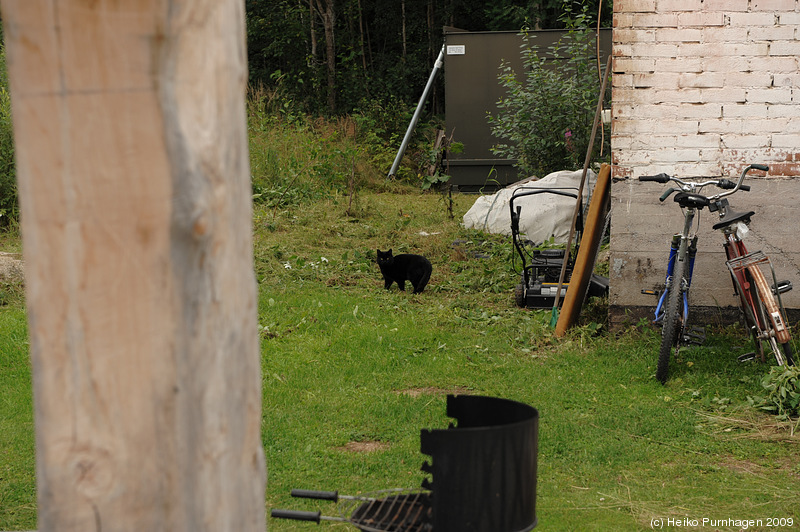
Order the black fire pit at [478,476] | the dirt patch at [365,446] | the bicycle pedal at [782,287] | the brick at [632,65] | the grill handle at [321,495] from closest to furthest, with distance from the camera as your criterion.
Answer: the black fire pit at [478,476] → the grill handle at [321,495] → the dirt patch at [365,446] → the bicycle pedal at [782,287] → the brick at [632,65]

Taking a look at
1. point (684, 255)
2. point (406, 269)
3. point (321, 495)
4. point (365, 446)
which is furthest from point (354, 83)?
point (321, 495)

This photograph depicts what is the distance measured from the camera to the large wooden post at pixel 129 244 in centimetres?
143

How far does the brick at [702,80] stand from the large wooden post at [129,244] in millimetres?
4728

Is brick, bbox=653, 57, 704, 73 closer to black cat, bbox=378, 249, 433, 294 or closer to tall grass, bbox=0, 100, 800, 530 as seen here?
tall grass, bbox=0, 100, 800, 530

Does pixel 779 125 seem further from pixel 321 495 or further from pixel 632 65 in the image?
pixel 321 495

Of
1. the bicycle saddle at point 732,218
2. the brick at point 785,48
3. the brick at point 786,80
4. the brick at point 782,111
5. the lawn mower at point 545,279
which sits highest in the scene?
the brick at point 785,48

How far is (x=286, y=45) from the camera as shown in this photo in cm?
1934

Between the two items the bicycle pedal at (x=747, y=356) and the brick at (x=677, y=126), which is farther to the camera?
the brick at (x=677, y=126)

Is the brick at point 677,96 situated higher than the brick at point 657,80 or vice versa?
the brick at point 657,80

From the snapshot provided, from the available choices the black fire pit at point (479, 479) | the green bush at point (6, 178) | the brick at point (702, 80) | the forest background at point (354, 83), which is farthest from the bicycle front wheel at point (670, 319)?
the green bush at point (6, 178)

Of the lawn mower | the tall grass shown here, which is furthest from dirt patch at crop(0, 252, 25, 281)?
the lawn mower

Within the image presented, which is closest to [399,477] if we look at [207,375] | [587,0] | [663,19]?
[207,375]

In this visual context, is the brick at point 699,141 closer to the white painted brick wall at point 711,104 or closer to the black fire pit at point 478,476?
the white painted brick wall at point 711,104

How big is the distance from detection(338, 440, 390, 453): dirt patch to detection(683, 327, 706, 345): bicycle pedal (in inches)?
88.5
